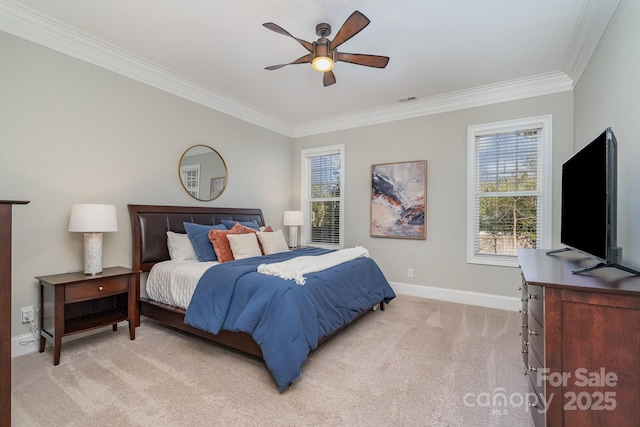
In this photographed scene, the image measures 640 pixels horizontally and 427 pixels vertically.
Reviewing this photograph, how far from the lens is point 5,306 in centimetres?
142

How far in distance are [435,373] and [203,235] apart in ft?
8.66

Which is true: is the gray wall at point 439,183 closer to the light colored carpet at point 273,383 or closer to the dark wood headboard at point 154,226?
the light colored carpet at point 273,383

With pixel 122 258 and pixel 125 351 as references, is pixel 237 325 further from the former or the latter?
pixel 122 258

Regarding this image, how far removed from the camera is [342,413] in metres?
1.80

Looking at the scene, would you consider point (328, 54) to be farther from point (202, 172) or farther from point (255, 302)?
point (202, 172)

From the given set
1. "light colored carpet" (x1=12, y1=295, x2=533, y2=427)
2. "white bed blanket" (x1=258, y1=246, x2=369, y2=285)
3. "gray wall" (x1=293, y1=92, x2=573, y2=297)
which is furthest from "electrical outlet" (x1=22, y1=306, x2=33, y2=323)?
"gray wall" (x1=293, y1=92, x2=573, y2=297)

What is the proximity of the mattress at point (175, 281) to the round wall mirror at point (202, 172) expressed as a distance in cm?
109

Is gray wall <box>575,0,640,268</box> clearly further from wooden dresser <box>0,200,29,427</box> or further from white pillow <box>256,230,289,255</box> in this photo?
wooden dresser <box>0,200,29,427</box>

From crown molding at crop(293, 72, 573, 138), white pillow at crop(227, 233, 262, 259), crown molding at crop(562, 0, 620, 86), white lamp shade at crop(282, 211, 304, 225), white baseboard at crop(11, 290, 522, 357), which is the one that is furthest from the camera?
white lamp shade at crop(282, 211, 304, 225)

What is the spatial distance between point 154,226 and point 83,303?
943mm

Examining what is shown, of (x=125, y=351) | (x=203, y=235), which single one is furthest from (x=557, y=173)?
(x=125, y=351)

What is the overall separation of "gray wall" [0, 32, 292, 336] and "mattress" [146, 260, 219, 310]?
382mm

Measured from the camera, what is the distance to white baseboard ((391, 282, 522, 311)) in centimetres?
372

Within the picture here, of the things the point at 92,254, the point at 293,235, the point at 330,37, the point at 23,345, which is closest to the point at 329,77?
the point at 330,37
